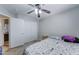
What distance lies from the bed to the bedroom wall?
0.15 metres

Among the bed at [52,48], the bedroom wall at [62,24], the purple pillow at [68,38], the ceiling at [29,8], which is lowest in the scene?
the bed at [52,48]

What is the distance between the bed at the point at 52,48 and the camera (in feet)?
5.14

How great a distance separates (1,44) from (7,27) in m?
0.28

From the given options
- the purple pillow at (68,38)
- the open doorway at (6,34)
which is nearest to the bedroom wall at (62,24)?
the purple pillow at (68,38)

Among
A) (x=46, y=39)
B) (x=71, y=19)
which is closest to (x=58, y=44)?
(x=46, y=39)

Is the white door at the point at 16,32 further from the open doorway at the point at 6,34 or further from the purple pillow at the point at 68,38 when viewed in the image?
the purple pillow at the point at 68,38

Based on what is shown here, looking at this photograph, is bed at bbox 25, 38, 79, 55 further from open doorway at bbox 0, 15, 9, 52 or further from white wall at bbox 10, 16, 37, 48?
open doorway at bbox 0, 15, 9, 52

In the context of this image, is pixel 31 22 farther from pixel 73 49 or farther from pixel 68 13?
pixel 73 49

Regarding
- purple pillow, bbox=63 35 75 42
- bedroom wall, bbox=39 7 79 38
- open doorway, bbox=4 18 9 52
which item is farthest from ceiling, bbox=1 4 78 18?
purple pillow, bbox=63 35 75 42

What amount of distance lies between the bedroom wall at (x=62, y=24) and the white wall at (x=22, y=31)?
14 cm

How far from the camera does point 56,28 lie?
5.70 ft

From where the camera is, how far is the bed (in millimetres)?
1568
